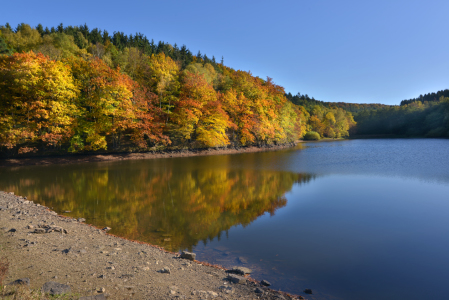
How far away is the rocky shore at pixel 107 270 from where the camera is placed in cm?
432

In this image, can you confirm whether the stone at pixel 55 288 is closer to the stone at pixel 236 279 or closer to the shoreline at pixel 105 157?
the stone at pixel 236 279

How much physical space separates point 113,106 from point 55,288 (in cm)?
3055

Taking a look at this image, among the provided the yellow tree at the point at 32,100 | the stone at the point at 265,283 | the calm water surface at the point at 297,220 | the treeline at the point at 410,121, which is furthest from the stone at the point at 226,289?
the treeline at the point at 410,121

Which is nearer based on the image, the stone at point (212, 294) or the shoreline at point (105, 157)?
the stone at point (212, 294)

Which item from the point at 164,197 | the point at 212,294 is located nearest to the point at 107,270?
the point at 212,294

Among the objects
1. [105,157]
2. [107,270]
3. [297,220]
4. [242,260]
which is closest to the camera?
[107,270]

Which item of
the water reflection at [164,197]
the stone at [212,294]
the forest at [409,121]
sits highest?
the forest at [409,121]

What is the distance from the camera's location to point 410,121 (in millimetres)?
91000

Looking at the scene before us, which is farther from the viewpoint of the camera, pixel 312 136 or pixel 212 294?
pixel 312 136

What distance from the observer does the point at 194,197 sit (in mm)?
13508

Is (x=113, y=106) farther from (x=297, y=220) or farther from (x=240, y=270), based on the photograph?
(x=240, y=270)

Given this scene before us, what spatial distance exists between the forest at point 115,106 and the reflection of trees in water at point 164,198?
8.62 meters

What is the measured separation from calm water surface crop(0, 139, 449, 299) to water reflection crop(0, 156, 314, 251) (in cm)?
5

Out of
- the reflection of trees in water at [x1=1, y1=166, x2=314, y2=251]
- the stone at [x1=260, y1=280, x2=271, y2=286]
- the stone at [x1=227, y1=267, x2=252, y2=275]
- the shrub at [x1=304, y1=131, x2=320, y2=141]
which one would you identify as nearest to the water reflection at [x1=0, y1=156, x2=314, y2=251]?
the reflection of trees in water at [x1=1, y1=166, x2=314, y2=251]
